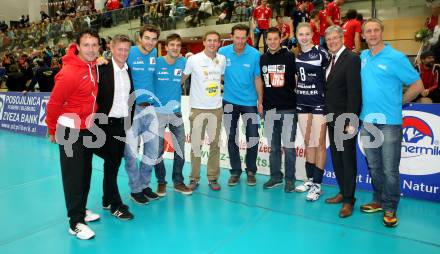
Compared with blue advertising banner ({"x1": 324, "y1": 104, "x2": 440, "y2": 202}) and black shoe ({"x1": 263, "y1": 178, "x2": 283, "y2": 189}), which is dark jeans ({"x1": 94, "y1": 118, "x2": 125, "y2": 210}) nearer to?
black shoe ({"x1": 263, "y1": 178, "x2": 283, "y2": 189})

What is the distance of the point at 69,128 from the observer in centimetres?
341

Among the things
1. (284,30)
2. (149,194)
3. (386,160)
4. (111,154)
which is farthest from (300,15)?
(111,154)

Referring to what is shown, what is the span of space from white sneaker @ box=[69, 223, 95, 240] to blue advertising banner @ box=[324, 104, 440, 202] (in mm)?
3945

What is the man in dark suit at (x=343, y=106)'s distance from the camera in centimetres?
369

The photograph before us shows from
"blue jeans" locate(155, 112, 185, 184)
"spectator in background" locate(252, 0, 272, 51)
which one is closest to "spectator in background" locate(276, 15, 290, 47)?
"spectator in background" locate(252, 0, 272, 51)

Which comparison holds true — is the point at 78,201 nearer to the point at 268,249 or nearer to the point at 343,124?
the point at 268,249

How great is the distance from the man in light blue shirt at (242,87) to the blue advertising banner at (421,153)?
197cm

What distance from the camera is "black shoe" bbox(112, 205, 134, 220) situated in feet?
13.0

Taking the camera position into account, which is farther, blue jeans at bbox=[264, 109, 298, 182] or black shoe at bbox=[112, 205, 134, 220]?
blue jeans at bbox=[264, 109, 298, 182]

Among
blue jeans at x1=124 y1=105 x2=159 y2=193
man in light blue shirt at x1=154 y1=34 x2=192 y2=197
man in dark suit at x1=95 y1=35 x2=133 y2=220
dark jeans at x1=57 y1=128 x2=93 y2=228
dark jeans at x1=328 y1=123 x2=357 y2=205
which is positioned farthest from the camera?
man in light blue shirt at x1=154 y1=34 x2=192 y2=197

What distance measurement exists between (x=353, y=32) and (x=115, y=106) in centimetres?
627

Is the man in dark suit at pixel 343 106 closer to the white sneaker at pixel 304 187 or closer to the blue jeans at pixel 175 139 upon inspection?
the white sneaker at pixel 304 187

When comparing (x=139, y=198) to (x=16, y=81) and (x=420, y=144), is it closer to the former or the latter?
(x=420, y=144)

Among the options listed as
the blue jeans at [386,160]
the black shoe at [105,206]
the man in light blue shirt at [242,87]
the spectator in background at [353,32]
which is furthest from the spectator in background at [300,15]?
the black shoe at [105,206]
